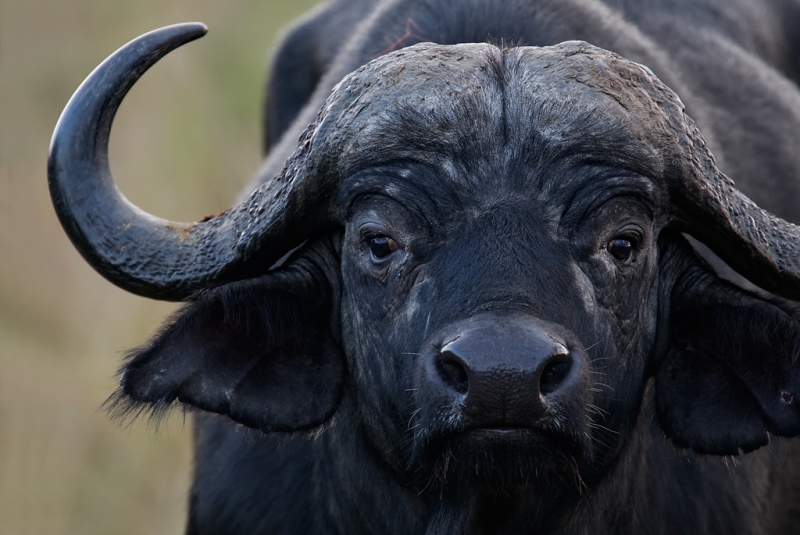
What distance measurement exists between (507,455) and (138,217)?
1.56 m

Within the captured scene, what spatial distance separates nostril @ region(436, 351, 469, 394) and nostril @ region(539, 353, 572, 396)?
22 centimetres

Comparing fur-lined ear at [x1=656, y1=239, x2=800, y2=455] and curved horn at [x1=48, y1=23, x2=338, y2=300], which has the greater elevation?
curved horn at [x1=48, y1=23, x2=338, y2=300]

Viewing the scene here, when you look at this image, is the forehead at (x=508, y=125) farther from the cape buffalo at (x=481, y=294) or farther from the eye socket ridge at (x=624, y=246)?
the eye socket ridge at (x=624, y=246)

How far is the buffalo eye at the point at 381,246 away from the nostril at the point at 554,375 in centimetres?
70

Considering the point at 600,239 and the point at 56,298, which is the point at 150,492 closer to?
the point at 56,298

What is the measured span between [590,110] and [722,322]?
91cm

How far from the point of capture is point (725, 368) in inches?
140

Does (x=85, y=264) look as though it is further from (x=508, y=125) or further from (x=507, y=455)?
(x=507, y=455)

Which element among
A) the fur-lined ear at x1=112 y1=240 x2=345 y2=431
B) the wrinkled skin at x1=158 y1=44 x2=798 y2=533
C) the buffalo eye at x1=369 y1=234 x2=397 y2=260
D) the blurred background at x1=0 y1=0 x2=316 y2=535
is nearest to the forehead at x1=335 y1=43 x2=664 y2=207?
the wrinkled skin at x1=158 y1=44 x2=798 y2=533

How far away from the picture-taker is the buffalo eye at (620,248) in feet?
10.6

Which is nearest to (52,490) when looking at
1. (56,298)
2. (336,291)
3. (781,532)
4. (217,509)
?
(56,298)

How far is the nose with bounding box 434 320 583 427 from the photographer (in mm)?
2699

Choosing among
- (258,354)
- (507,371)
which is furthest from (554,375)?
(258,354)

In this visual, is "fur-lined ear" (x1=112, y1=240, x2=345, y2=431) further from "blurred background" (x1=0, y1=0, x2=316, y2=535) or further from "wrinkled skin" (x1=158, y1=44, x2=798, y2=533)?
"blurred background" (x1=0, y1=0, x2=316, y2=535)
